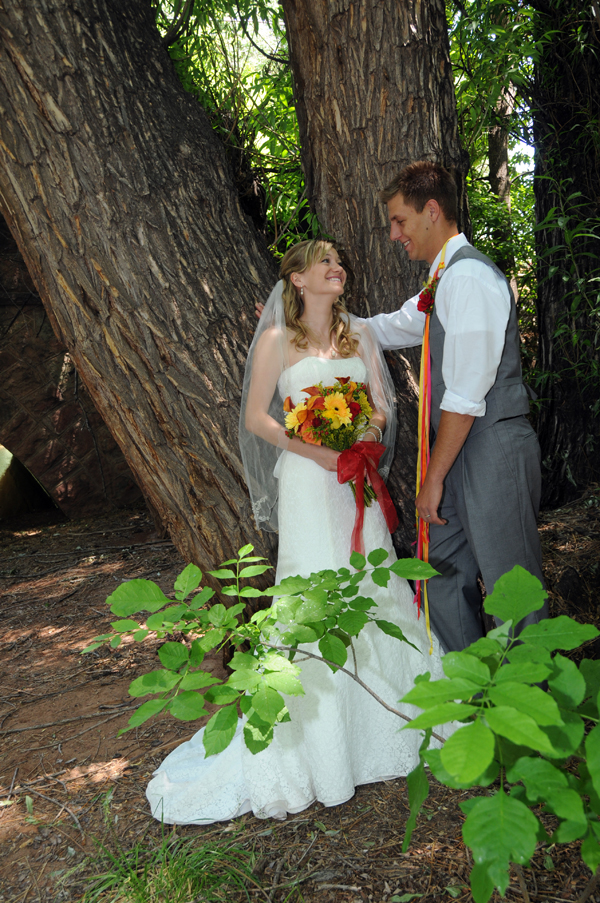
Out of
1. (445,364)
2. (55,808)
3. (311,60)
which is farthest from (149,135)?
Result: (55,808)

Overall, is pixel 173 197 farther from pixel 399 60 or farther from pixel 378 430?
pixel 378 430

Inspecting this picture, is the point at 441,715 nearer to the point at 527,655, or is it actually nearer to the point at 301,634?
the point at 527,655


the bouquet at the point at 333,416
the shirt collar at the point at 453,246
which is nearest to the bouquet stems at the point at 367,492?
the bouquet at the point at 333,416

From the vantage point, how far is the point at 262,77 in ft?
10.6

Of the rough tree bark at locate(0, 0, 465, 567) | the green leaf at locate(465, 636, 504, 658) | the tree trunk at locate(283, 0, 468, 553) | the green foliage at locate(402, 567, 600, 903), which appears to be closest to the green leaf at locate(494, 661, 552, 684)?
the green foliage at locate(402, 567, 600, 903)

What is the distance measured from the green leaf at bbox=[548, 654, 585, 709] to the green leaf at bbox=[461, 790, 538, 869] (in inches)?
7.6

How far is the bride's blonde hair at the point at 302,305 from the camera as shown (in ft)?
8.35

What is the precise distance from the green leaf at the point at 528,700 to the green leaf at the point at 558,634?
0.46 ft

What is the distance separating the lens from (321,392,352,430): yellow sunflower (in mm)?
2369

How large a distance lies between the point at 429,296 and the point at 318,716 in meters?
1.60

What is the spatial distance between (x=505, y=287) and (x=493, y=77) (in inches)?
50.9

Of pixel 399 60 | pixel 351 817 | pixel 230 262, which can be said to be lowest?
pixel 351 817

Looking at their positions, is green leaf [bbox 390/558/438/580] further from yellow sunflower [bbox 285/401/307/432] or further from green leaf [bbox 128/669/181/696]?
yellow sunflower [bbox 285/401/307/432]

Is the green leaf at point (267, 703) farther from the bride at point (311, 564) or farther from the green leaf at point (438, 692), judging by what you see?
the bride at point (311, 564)
